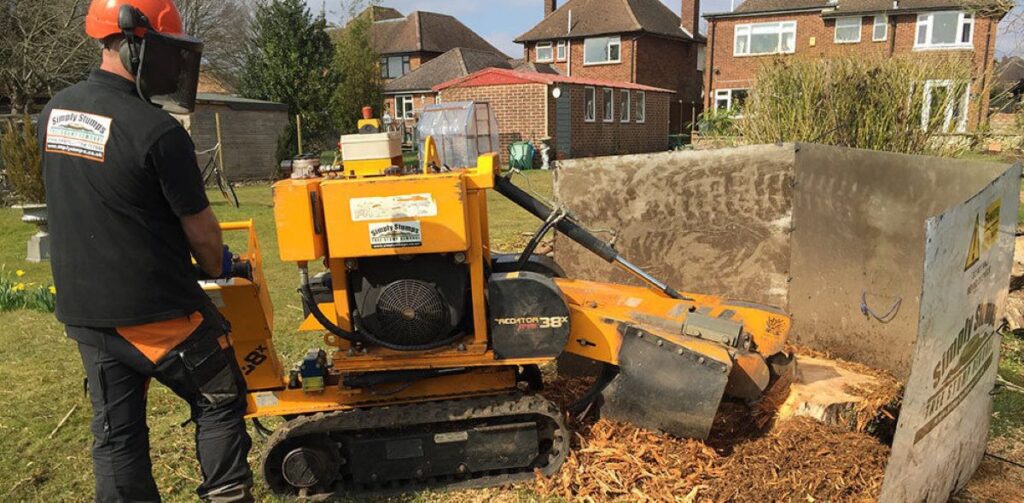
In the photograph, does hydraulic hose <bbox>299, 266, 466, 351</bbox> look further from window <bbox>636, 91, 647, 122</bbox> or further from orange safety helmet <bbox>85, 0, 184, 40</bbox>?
window <bbox>636, 91, 647, 122</bbox>

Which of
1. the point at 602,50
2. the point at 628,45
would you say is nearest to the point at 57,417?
the point at 628,45

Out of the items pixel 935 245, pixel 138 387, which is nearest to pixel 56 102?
pixel 138 387

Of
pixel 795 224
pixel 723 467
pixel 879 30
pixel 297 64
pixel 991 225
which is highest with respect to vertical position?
pixel 879 30

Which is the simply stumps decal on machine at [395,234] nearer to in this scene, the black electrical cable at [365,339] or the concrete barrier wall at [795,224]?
the black electrical cable at [365,339]

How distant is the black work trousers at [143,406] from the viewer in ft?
9.14

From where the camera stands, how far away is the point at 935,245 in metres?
2.65

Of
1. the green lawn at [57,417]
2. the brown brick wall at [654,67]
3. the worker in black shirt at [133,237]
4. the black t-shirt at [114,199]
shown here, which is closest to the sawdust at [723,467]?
the green lawn at [57,417]

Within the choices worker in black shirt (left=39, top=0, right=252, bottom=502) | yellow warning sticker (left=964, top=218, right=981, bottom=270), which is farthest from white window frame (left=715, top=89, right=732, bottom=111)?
worker in black shirt (left=39, top=0, right=252, bottom=502)

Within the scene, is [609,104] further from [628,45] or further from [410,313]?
[410,313]

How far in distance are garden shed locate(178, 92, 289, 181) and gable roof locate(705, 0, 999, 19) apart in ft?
69.9

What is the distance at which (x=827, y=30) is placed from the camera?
32188mm

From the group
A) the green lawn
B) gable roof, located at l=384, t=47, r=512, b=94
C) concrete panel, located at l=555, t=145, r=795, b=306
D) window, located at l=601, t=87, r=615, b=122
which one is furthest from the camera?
gable roof, located at l=384, t=47, r=512, b=94

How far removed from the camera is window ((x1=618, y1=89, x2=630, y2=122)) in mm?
29016

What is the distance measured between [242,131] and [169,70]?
64.6ft
